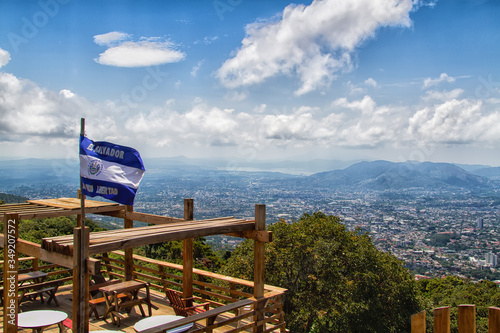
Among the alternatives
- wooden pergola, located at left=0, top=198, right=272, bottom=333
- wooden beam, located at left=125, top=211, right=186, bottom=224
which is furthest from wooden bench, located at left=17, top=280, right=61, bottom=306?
wooden beam, located at left=125, top=211, right=186, bottom=224

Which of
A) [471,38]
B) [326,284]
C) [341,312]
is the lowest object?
[341,312]

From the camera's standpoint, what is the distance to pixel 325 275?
15008mm

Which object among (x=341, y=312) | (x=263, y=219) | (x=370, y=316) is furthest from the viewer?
(x=370, y=316)

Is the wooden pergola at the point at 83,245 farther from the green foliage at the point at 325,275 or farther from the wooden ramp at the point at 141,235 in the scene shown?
the green foliage at the point at 325,275

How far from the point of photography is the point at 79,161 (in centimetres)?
427

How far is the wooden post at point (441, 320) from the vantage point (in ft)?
5.14

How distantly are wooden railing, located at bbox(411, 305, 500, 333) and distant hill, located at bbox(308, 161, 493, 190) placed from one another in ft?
435

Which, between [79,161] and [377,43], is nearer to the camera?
[79,161]

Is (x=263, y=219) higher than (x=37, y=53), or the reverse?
(x=37, y=53)

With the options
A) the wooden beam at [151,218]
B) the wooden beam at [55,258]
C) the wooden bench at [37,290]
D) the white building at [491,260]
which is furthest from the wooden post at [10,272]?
the white building at [491,260]

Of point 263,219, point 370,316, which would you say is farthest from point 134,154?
point 370,316

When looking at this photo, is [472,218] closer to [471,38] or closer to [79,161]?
[471,38]

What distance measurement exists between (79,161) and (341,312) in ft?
41.3

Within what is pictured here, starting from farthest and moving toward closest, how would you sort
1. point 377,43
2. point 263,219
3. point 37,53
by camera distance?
Answer: point 377,43
point 37,53
point 263,219
